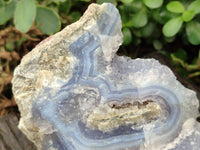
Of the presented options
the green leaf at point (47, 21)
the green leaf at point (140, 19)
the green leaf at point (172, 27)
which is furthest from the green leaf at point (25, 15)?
the green leaf at point (172, 27)

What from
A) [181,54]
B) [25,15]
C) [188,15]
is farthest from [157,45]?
[25,15]

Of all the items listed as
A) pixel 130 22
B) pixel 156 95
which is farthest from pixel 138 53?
pixel 156 95

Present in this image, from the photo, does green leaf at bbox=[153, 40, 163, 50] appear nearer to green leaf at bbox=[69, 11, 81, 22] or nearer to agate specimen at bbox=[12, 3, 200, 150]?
green leaf at bbox=[69, 11, 81, 22]

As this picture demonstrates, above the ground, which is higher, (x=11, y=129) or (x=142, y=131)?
(x=142, y=131)

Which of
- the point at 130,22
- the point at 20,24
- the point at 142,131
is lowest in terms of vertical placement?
the point at 142,131

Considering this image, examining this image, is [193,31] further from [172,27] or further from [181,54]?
[181,54]

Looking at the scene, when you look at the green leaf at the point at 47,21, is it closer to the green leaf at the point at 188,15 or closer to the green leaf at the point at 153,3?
the green leaf at the point at 153,3

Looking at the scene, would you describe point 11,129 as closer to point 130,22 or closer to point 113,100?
point 113,100

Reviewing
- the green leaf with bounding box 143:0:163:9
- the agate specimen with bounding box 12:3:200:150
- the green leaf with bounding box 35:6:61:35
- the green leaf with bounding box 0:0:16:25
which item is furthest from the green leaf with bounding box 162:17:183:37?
the green leaf with bounding box 0:0:16:25
